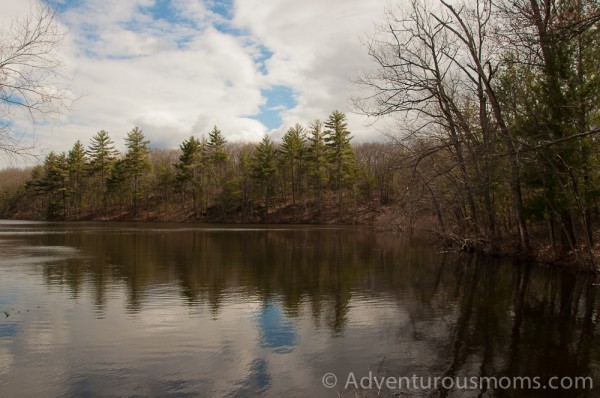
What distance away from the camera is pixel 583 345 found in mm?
8625

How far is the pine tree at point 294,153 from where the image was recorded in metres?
65.5

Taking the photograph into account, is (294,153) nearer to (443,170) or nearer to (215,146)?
(215,146)

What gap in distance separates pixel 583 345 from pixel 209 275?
40.5 ft

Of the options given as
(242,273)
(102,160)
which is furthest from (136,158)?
(242,273)

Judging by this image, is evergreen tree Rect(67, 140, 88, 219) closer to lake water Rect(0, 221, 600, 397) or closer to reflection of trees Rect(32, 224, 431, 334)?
reflection of trees Rect(32, 224, 431, 334)

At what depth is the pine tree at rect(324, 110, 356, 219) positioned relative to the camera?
6091cm

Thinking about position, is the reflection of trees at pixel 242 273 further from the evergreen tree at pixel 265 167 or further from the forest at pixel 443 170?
the evergreen tree at pixel 265 167

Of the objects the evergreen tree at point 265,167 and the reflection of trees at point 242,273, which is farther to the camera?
the evergreen tree at point 265,167

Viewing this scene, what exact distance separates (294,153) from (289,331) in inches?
2249

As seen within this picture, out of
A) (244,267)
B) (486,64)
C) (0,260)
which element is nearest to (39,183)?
(0,260)

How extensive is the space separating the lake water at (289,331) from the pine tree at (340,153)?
43.9 meters

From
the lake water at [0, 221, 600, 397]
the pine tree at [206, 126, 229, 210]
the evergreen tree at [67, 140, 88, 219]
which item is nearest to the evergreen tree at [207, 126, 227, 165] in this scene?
the pine tree at [206, 126, 229, 210]

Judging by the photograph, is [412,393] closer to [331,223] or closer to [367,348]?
[367,348]

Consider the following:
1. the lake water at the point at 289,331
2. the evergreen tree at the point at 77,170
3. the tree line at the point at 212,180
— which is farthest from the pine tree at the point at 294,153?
the lake water at the point at 289,331
